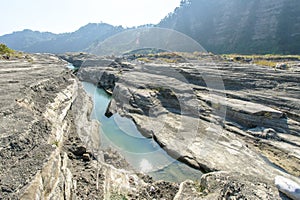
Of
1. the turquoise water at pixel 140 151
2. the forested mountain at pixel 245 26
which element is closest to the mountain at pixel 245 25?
the forested mountain at pixel 245 26

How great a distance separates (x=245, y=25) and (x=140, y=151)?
80.2m

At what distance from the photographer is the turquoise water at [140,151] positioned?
557 inches

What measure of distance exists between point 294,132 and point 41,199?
61.9ft

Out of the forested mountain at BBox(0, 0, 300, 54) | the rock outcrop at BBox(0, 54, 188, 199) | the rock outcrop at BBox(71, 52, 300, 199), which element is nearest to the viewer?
the rock outcrop at BBox(0, 54, 188, 199)

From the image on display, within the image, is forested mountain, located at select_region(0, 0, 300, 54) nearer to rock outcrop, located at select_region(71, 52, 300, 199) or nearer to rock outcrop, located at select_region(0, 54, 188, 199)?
rock outcrop, located at select_region(71, 52, 300, 199)

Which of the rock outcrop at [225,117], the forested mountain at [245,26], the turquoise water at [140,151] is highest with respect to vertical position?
the forested mountain at [245,26]

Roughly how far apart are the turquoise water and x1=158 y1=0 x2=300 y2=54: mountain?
60.0 meters

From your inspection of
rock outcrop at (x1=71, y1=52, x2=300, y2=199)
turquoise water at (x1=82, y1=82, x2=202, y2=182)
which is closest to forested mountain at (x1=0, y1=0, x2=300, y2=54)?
rock outcrop at (x1=71, y1=52, x2=300, y2=199)

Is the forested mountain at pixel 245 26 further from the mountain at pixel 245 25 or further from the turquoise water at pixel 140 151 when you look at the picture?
the turquoise water at pixel 140 151

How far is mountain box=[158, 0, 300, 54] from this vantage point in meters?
65.8

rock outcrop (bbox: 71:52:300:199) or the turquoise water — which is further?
rock outcrop (bbox: 71:52:300:199)

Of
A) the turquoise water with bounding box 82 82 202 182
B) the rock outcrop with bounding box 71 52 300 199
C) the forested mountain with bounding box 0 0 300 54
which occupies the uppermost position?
the forested mountain with bounding box 0 0 300 54

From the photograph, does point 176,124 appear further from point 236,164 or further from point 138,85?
point 138,85

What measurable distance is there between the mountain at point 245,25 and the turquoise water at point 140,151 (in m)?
60.0
